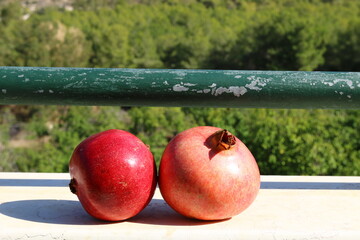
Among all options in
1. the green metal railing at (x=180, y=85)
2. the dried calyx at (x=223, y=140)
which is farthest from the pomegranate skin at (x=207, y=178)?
the green metal railing at (x=180, y=85)

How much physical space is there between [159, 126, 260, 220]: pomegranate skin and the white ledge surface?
53mm

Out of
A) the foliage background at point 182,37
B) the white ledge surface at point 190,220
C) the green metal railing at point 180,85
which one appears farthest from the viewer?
the foliage background at point 182,37

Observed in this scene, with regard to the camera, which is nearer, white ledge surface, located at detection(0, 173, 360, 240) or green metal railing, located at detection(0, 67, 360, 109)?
white ledge surface, located at detection(0, 173, 360, 240)

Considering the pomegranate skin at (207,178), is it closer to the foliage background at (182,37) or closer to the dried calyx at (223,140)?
the dried calyx at (223,140)

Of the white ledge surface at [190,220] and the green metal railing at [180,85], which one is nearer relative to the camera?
the white ledge surface at [190,220]

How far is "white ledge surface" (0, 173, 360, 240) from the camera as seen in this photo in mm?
1438

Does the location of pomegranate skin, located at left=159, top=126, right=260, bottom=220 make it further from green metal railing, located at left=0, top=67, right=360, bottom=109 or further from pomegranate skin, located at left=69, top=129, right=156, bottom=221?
green metal railing, located at left=0, top=67, right=360, bottom=109

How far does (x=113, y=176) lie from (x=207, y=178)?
9.3 inches

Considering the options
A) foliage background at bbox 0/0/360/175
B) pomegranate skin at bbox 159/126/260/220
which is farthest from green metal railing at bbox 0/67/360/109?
foliage background at bbox 0/0/360/175

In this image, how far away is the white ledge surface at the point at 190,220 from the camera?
144 cm

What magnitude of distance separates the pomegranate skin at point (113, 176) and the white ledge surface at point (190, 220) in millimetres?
52

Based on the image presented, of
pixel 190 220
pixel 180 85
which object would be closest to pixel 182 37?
pixel 180 85

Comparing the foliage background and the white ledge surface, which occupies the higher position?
the white ledge surface

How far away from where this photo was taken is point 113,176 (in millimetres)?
1470
